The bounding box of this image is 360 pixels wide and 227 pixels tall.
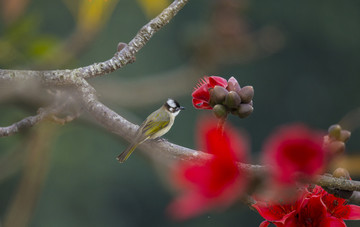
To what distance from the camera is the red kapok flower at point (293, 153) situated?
0.36 metres

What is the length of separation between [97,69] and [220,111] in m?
0.26

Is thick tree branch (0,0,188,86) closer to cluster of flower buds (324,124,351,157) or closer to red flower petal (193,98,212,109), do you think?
red flower petal (193,98,212,109)

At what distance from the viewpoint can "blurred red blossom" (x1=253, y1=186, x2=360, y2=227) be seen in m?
0.61

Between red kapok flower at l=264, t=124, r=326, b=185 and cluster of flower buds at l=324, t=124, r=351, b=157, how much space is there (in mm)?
247

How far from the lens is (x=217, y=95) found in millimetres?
716

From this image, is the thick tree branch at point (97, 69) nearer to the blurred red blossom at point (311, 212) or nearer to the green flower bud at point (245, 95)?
the green flower bud at point (245, 95)

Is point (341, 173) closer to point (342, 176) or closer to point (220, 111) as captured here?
point (342, 176)

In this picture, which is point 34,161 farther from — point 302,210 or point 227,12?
point 302,210

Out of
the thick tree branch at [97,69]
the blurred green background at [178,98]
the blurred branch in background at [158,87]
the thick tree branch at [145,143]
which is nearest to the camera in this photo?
the thick tree branch at [145,143]

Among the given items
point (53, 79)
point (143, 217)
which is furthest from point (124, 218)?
point (53, 79)

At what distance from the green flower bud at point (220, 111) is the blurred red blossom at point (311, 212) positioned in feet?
0.41

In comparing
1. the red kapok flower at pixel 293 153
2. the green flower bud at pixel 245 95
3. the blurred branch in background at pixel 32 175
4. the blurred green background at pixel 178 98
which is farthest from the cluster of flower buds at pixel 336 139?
the blurred green background at pixel 178 98

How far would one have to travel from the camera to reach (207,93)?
74 centimetres

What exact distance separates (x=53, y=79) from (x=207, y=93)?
0.78ft
